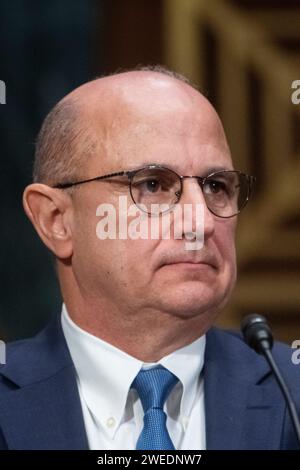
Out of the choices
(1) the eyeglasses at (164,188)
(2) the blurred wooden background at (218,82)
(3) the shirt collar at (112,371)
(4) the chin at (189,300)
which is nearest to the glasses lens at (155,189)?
(1) the eyeglasses at (164,188)

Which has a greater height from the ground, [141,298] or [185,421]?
[141,298]

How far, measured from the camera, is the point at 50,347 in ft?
5.03

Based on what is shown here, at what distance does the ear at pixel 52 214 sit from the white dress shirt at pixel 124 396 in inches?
6.5

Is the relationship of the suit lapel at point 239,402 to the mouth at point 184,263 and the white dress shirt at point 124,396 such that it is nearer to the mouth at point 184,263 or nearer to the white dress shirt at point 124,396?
the white dress shirt at point 124,396

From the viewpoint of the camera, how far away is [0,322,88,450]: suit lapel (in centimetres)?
136

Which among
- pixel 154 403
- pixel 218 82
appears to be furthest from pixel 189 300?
pixel 218 82

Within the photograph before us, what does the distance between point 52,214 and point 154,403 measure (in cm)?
38

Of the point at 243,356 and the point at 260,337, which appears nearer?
the point at 260,337

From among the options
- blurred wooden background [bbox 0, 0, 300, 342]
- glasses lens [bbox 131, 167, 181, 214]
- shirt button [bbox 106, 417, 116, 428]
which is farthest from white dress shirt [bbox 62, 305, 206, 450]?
blurred wooden background [bbox 0, 0, 300, 342]

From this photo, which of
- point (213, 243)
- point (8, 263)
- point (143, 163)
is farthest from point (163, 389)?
point (8, 263)

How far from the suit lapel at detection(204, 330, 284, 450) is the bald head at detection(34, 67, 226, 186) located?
0.39 m

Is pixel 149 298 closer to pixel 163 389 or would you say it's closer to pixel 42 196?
pixel 163 389

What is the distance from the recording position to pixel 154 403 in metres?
1.39

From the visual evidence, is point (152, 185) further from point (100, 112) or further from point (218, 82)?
point (218, 82)
